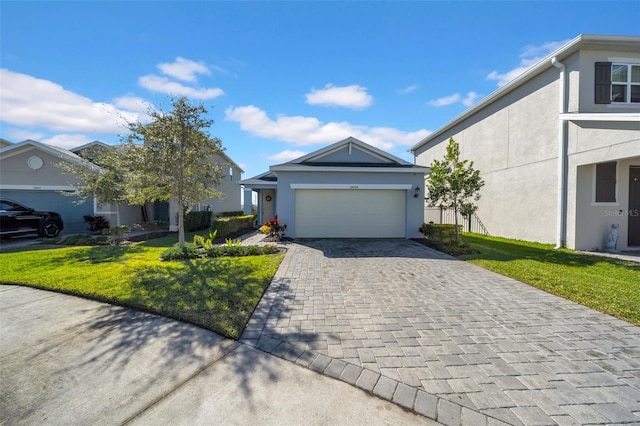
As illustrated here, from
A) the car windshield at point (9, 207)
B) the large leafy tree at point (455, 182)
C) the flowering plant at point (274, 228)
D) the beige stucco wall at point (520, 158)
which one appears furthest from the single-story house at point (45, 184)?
the beige stucco wall at point (520, 158)

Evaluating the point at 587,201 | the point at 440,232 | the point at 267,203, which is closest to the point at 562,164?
→ the point at 587,201

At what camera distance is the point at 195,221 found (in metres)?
14.8

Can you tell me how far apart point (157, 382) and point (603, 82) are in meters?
15.1

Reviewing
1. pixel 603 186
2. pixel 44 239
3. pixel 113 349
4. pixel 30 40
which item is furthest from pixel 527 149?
pixel 44 239

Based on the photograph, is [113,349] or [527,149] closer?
[113,349]

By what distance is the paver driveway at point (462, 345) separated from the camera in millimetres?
2412

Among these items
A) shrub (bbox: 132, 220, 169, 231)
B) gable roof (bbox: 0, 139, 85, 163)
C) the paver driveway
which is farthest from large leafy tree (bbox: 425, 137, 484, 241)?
gable roof (bbox: 0, 139, 85, 163)

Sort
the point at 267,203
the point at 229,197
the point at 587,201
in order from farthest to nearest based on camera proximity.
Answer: the point at 229,197, the point at 267,203, the point at 587,201

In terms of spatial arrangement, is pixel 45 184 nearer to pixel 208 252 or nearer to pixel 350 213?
pixel 208 252

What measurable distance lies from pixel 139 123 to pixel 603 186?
16018 millimetres

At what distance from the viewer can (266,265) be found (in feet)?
23.4

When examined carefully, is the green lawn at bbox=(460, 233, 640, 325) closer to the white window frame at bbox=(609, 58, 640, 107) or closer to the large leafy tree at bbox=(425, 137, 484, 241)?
the large leafy tree at bbox=(425, 137, 484, 241)

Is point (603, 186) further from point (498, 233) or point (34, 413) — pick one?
point (34, 413)

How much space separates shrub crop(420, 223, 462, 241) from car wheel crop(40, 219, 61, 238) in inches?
678
